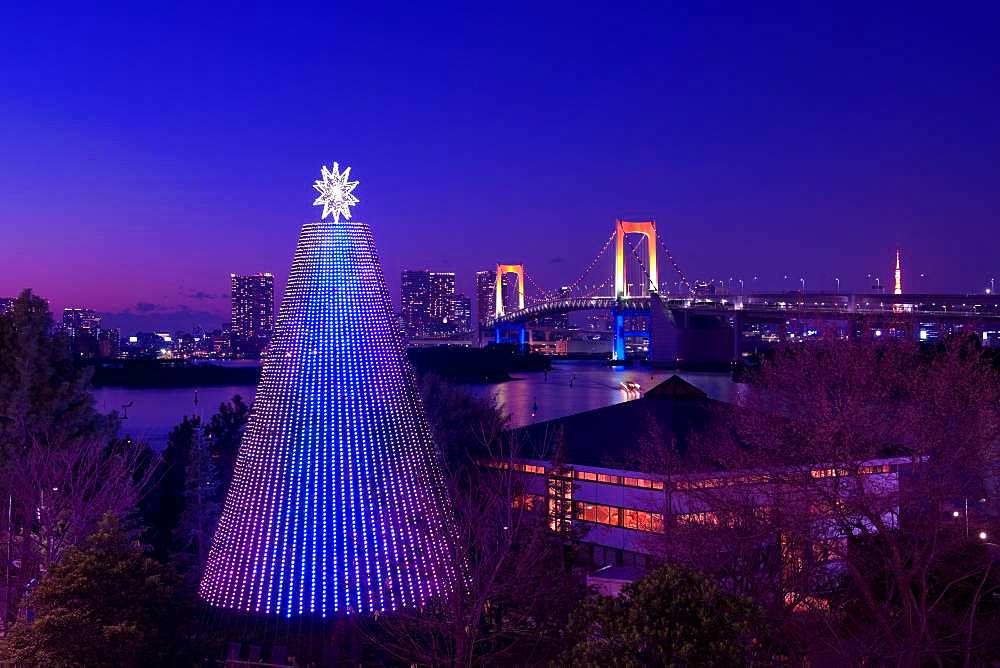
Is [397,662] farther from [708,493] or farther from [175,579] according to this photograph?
[708,493]

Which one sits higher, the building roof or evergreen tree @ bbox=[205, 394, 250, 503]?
the building roof

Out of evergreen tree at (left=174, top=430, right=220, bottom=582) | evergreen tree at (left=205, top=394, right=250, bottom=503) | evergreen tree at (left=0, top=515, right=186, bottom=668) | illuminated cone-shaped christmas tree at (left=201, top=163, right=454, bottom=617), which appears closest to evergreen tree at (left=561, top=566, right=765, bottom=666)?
illuminated cone-shaped christmas tree at (left=201, top=163, right=454, bottom=617)

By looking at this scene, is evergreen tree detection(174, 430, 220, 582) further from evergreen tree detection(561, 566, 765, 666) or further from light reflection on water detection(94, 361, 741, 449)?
light reflection on water detection(94, 361, 741, 449)

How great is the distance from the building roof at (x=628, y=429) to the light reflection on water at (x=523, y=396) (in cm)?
1659

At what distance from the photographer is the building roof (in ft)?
62.4

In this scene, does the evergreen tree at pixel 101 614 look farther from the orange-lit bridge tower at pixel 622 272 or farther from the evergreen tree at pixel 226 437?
the orange-lit bridge tower at pixel 622 272

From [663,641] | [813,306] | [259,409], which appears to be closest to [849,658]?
[663,641]

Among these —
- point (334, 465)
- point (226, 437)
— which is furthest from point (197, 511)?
point (226, 437)

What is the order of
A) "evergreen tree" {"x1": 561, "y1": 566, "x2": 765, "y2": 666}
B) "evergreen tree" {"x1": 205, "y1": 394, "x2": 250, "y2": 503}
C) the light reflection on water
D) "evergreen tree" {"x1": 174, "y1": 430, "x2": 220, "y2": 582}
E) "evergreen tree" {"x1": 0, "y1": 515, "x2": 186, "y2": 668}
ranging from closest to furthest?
"evergreen tree" {"x1": 561, "y1": 566, "x2": 765, "y2": 666}
"evergreen tree" {"x1": 0, "y1": 515, "x2": 186, "y2": 668}
"evergreen tree" {"x1": 174, "y1": 430, "x2": 220, "y2": 582}
"evergreen tree" {"x1": 205, "y1": 394, "x2": 250, "y2": 503}
the light reflection on water

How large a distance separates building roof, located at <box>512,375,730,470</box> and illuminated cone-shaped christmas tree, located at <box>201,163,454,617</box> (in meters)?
8.27

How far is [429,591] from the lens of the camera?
386 inches

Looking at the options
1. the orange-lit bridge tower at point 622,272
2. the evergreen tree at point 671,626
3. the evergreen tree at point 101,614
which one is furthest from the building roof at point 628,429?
the orange-lit bridge tower at point 622,272

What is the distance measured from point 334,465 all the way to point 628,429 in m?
12.4

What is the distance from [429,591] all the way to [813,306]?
1812 inches
